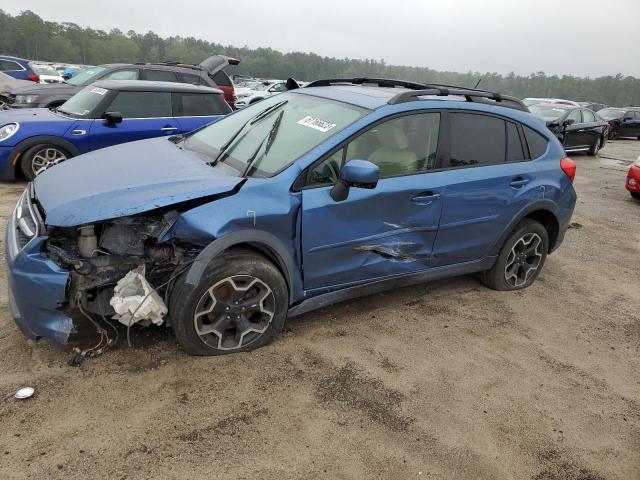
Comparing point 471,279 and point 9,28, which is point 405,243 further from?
point 9,28

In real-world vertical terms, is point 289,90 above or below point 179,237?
above

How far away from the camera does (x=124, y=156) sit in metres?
3.62

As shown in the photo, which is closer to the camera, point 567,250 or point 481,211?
point 481,211

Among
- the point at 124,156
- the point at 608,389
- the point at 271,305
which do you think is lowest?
the point at 608,389

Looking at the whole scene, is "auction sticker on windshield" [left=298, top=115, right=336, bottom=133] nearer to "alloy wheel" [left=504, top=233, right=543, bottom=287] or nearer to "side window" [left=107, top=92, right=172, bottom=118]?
"alloy wheel" [left=504, top=233, right=543, bottom=287]

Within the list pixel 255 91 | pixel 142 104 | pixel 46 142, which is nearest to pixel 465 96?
pixel 142 104

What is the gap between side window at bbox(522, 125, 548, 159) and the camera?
14.1 feet

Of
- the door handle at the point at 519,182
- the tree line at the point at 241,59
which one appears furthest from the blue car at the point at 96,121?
the tree line at the point at 241,59

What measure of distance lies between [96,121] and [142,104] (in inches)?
28.1

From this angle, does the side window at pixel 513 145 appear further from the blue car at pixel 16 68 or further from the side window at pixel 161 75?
the blue car at pixel 16 68

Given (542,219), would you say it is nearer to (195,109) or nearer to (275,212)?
(275,212)

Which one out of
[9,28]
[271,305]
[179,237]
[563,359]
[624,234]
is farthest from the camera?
[9,28]

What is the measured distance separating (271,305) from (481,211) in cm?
189

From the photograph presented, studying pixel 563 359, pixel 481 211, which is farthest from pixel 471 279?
pixel 563 359
